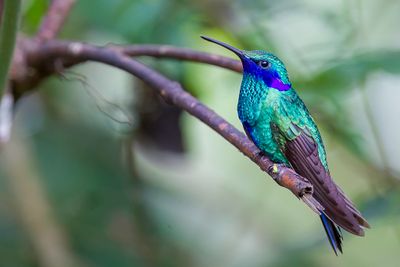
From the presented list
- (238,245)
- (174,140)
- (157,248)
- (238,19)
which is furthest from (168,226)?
(238,19)

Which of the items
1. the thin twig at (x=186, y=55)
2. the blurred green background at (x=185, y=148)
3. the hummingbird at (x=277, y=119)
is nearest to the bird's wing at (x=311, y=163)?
the hummingbird at (x=277, y=119)

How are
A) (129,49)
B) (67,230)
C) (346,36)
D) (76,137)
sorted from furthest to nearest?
1. (76,137)
2. (67,230)
3. (346,36)
4. (129,49)

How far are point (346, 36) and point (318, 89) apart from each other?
46 centimetres

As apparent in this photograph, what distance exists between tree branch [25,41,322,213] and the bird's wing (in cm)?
9

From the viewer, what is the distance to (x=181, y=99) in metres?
1.87

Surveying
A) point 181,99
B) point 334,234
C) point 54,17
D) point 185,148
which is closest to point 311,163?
point 334,234

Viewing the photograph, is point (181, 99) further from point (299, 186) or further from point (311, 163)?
point (299, 186)

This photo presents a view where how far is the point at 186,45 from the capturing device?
320 cm

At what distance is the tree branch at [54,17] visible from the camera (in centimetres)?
241

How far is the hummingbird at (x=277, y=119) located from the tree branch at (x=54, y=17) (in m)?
0.71

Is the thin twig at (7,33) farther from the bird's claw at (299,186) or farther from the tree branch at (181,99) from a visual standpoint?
the bird's claw at (299,186)

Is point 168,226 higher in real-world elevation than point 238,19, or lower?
lower

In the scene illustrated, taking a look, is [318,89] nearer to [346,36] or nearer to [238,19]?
[346,36]

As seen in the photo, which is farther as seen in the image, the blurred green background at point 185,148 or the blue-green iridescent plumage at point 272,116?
the blurred green background at point 185,148
